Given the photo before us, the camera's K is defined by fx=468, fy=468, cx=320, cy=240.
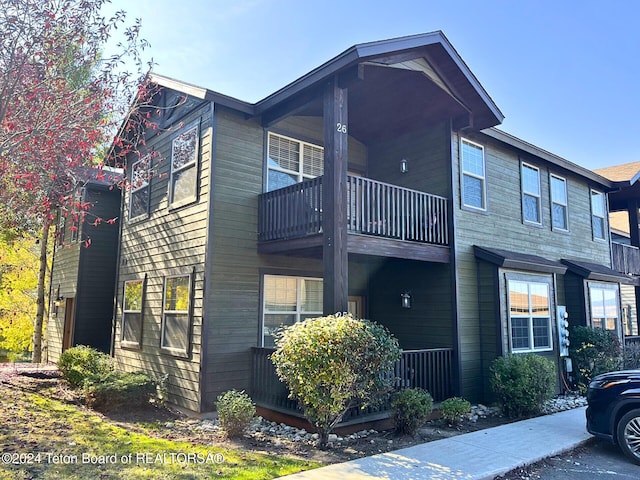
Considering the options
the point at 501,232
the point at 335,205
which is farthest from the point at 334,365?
the point at 501,232

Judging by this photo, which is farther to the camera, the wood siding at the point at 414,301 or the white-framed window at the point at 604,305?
the white-framed window at the point at 604,305

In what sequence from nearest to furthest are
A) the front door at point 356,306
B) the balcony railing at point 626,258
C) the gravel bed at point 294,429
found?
the gravel bed at point 294,429 < the front door at point 356,306 < the balcony railing at point 626,258

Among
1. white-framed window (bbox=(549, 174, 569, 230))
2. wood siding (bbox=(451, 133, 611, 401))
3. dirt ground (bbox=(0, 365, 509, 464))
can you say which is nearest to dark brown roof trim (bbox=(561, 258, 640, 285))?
wood siding (bbox=(451, 133, 611, 401))

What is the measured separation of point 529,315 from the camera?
10453 mm

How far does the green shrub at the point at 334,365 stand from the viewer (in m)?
6.12

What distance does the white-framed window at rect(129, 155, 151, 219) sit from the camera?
1115 centimetres

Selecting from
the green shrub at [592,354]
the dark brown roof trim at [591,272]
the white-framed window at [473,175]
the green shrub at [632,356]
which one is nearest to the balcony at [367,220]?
the white-framed window at [473,175]

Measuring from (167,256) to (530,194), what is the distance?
9.10 m

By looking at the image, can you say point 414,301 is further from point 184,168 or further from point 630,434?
point 184,168

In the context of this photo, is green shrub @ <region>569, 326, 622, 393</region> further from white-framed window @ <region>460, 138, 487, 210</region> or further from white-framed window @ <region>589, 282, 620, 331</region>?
white-framed window @ <region>460, 138, 487, 210</region>

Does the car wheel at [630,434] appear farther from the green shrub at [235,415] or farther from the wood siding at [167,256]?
the wood siding at [167,256]

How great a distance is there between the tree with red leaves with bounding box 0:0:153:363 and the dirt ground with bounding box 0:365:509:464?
395 cm

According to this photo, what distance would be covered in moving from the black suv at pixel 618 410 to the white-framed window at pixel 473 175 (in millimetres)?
4576

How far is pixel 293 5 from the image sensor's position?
12.1 meters
